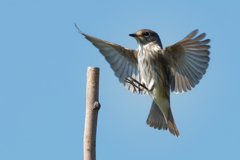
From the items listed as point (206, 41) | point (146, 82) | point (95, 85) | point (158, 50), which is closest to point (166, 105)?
point (146, 82)

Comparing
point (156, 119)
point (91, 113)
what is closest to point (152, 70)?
point (156, 119)

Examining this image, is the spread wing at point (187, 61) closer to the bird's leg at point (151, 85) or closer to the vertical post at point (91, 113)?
the bird's leg at point (151, 85)

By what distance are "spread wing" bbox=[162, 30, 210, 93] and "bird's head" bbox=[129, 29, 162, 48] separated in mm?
464

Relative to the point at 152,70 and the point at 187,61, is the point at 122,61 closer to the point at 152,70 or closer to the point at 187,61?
the point at 152,70

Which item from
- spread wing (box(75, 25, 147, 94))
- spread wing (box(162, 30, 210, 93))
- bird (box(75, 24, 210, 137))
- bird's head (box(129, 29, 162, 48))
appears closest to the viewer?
spread wing (box(162, 30, 210, 93))

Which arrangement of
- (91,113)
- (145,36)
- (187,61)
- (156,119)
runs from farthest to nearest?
(156,119) → (145,36) → (187,61) → (91,113)

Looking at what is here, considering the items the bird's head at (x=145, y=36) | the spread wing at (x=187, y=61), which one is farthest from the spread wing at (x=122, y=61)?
the spread wing at (x=187, y=61)

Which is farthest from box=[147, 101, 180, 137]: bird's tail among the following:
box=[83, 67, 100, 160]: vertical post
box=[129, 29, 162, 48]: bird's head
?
box=[83, 67, 100, 160]: vertical post

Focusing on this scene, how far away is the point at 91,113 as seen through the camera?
4137mm

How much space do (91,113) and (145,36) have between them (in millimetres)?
3356

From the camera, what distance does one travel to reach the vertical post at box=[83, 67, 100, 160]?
12.9 feet

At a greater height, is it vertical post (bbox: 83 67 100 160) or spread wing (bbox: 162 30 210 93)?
spread wing (bbox: 162 30 210 93)

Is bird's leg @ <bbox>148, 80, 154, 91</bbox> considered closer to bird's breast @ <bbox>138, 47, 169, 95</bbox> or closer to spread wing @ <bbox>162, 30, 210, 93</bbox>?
bird's breast @ <bbox>138, 47, 169, 95</bbox>

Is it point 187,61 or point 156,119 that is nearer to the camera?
point 187,61
